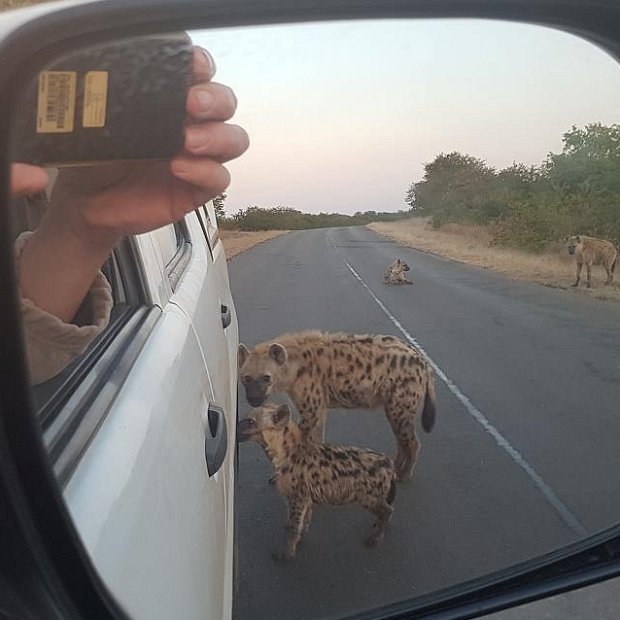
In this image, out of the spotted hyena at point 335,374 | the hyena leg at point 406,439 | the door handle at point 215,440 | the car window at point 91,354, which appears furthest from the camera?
the spotted hyena at point 335,374

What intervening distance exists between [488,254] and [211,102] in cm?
245

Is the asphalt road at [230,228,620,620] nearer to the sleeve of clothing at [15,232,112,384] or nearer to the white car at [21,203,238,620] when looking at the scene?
the white car at [21,203,238,620]

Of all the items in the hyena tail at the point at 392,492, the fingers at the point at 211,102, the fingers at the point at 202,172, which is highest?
the fingers at the point at 211,102

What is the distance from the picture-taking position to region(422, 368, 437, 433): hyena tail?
3.62 m

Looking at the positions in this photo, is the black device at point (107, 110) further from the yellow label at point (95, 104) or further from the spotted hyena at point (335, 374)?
the spotted hyena at point (335, 374)

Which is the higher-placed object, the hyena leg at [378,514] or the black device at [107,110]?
the black device at [107,110]

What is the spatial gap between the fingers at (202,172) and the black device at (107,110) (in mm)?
80

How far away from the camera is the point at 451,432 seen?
3377mm

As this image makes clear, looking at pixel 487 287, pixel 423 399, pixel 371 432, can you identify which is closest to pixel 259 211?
pixel 487 287

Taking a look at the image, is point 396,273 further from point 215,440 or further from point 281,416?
point 215,440

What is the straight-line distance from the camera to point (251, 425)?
3867mm

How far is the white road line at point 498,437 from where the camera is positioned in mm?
2617

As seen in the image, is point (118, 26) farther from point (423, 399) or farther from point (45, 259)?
point (423, 399)

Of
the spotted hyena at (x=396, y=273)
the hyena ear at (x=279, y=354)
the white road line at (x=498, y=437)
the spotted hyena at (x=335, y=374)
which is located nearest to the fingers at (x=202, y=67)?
the white road line at (x=498, y=437)
